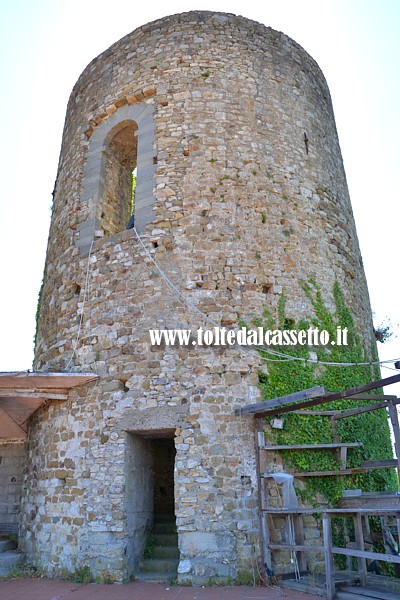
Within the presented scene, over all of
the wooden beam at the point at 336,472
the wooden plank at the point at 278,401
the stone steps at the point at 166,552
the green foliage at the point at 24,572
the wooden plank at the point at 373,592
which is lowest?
the green foliage at the point at 24,572

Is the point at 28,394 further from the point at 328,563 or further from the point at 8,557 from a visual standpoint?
the point at 328,563

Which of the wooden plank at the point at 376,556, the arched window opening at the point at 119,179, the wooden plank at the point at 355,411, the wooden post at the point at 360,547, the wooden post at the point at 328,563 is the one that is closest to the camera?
the wooden plank at the point at 376,556

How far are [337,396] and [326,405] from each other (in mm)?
1451

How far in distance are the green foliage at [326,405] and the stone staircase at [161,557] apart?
212cm

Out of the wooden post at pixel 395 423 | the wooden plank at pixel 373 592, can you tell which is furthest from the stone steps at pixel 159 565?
the wooden post at pixel 395 423

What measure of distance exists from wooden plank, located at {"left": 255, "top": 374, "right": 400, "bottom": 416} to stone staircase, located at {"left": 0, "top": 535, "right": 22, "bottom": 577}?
4.56 meters

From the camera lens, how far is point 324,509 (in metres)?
5.79

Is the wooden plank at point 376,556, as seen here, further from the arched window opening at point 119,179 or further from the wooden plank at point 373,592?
the arched window opening at point 119,179

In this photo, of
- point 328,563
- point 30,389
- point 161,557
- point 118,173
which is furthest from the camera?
point 118,173

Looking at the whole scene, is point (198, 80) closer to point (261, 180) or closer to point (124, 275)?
point (261, 180)

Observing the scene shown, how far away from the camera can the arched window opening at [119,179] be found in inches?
368

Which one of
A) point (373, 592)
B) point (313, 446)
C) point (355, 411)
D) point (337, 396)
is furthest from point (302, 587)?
point (355, 411)

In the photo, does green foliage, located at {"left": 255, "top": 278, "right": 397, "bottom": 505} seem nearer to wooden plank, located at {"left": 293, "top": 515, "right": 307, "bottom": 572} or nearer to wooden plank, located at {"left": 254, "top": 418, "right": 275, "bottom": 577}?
wooden plank, located at {"left": 254, "top": 418, "right": 275, "bottom": 577}

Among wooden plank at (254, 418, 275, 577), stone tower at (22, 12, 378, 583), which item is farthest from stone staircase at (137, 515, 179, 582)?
wooden plank at (254, 418, 275, 577)
